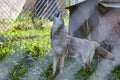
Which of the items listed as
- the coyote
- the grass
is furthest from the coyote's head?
the grass

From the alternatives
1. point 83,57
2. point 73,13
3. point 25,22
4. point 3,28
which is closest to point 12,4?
point 25,22

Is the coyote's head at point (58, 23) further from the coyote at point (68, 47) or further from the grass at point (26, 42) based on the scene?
the grass at point (26, 42)

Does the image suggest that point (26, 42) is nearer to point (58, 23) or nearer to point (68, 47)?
point (68, 47)

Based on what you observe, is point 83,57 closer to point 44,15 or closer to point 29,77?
point 29,77

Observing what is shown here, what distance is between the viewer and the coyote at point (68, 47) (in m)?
2.13

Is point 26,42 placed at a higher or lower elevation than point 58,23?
lower

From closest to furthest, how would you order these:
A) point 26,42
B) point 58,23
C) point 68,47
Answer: point 58,23, point 68,47, point 26,42

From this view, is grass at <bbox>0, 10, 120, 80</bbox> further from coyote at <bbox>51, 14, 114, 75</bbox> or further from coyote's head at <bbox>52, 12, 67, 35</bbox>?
coyote's head at <bbox>52, 12, 67, 35</bbox>

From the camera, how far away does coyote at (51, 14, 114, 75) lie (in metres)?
2.13

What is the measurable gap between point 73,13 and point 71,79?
0.99 meters

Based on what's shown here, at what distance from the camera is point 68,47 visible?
2221mm

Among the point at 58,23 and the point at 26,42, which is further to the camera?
the point at 26,42

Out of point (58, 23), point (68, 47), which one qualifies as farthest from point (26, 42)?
point (58, 23)

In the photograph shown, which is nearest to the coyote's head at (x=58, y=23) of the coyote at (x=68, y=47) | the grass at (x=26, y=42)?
the coyote at (x=68, y=47)
